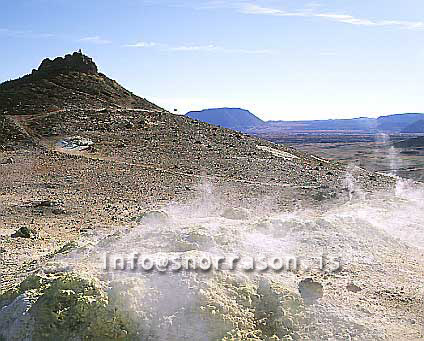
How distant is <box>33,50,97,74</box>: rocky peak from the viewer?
1232 inches

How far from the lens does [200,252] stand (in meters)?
5.96

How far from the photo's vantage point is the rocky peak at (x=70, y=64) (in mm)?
31305

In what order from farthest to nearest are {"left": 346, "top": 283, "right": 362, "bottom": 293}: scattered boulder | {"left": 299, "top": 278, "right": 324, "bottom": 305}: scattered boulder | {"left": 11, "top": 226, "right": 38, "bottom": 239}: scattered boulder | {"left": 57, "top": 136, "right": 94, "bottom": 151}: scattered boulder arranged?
{"left": 57, "top": 136, "right": 94, "bottom": 151}: scattered boulder, {"left": 11, "top": 226, "right": 38, "bottom": 239}: scattered boulder, {"left": 346, "top": 283, "right": 362, "bottom": 293}: scattered boulder, {"left": 299, "top": 278, "right": 324, "bottom": 305}: scattered boulder

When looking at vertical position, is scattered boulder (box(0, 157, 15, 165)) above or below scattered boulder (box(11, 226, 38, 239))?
above

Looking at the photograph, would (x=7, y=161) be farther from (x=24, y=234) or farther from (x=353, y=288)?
(x=353, y=288)

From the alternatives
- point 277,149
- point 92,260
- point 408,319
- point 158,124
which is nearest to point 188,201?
point 92,260

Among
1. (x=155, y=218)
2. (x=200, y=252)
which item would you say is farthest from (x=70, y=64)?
(x=200, y=252)

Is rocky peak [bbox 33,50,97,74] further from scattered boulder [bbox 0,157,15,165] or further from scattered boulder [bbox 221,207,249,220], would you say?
scattered boulder [bbox 221,207,249,220]

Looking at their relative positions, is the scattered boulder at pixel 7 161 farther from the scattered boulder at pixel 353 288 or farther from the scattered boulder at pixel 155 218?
the scattered boulder at pixel 353 288

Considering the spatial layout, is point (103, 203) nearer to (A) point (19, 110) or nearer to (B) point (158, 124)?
(B) point (158, 124)

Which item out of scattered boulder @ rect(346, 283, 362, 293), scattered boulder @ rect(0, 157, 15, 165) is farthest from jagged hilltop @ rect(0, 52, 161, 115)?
scattered boulder @ rect(346, 283, 362, 293)

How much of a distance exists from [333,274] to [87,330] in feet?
9.90

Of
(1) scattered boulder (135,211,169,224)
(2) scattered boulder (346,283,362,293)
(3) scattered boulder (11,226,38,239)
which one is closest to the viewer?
(2) scattered boulder (346,283,362,293)

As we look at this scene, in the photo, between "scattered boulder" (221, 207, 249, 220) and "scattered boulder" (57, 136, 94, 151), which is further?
"scattered boulder" (57, 136, 94, 151)
